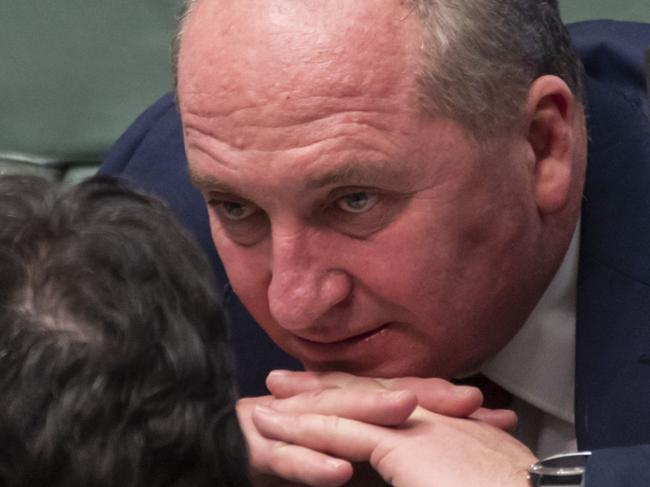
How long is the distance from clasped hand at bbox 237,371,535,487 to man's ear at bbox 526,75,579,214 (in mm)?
203

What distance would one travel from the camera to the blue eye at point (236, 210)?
4.24 ft

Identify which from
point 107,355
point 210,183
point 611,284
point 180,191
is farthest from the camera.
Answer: point 180,191

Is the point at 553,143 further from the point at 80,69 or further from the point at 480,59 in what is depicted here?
the point at 80,69

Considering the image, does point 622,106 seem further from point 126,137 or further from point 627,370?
point 126,137

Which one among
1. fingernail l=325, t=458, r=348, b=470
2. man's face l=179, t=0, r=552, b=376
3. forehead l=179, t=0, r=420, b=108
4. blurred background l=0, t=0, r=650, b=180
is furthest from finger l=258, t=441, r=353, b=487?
blurred background l=0, t=0, r=650, b=180

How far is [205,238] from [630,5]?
0.82 meters

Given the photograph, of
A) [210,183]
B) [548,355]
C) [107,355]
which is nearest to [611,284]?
[548,355]

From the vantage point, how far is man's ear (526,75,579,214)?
1.34m

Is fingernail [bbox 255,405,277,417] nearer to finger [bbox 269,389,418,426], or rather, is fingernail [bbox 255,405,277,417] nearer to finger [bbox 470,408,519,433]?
finger [bbox 269,389,418,426]

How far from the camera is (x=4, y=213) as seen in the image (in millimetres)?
832

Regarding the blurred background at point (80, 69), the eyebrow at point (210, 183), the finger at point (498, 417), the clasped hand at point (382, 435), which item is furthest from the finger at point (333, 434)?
the blurred background at point (80, 69)

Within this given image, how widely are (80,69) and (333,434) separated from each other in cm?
104

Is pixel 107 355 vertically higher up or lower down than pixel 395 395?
higher up

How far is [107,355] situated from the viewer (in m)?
0.78
